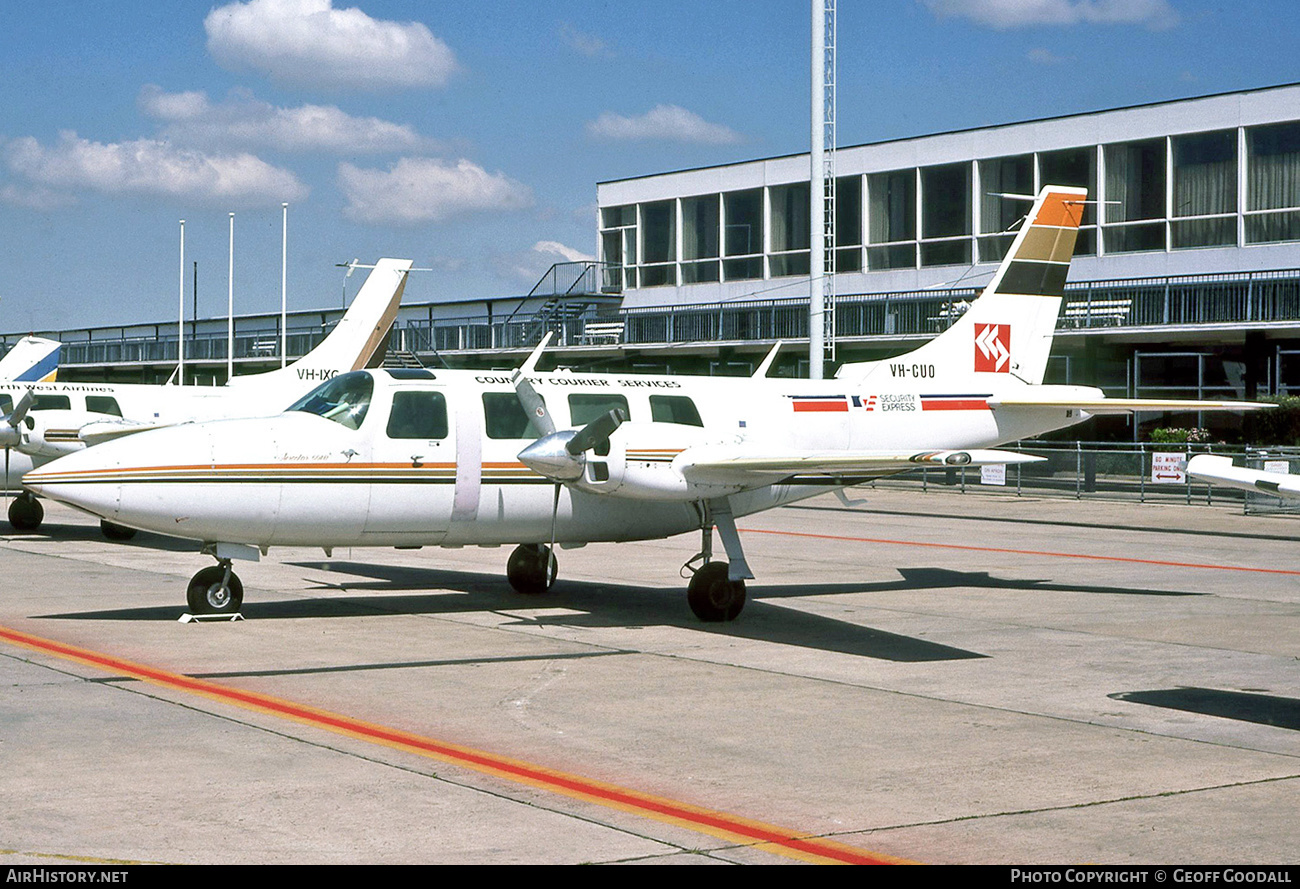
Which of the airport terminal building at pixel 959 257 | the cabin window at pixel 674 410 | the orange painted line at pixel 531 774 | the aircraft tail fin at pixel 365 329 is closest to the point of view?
the orange painted line at pixel 531 774

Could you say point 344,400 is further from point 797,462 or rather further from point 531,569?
point 797,462

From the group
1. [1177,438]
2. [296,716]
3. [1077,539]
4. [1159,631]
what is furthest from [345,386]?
[1177,438]

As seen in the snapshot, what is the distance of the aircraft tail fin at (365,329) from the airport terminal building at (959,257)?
11.6 meters

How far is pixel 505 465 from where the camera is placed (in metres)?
15.3

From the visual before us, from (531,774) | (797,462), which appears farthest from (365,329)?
(531,774)

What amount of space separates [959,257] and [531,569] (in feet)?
109

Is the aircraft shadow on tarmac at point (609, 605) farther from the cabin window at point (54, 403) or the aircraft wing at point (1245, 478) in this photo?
the cabin window at point (54, 403)

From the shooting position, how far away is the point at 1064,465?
37938mm

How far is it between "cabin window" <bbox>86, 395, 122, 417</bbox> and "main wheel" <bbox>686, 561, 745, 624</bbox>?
14834 millimetres

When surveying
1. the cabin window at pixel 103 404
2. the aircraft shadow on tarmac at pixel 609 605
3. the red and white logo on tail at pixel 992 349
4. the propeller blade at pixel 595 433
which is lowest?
the aircraft shadow on tarmac at pixel 609 605

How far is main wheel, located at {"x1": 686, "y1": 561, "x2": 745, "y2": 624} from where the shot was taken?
50.3ft

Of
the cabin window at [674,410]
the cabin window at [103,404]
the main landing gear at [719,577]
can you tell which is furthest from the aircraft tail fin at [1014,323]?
the cabin window at [103,404]

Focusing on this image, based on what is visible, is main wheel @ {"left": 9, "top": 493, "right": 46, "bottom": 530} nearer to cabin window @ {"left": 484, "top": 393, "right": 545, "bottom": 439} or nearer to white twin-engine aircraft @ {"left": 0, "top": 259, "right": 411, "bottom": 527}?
white twin-engine aircraft @ {"left": 0, "top": 259, "right": 411, "bottom": 527}

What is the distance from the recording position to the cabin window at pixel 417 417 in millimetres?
14934
